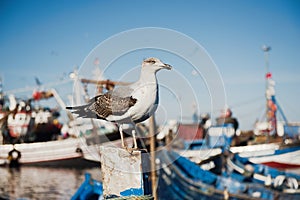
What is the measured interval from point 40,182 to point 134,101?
15871 mm

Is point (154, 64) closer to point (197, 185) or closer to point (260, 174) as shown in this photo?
point (197, 185)

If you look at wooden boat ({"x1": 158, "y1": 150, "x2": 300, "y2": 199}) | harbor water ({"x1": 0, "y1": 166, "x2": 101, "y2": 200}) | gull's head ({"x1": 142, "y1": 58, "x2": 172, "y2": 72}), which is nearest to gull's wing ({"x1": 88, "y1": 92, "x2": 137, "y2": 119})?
gull's head ({"x1": 142, "y1": 58, "x2": 172, "y2": 72})

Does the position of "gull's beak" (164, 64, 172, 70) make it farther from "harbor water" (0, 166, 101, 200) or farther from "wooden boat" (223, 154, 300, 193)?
"harbor water" (0, 166, 101, 200)

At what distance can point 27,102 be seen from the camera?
818 inches

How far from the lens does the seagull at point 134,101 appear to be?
200cm

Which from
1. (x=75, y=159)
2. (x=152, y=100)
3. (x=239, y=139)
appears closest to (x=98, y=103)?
(x=152, y=100)

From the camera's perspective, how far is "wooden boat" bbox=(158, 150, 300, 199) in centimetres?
1144

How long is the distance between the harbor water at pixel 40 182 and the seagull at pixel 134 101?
40.7 feet

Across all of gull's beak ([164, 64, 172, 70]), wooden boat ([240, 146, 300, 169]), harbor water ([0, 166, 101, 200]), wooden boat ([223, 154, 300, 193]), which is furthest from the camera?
wooden boat ([240, 146, 300, 169])

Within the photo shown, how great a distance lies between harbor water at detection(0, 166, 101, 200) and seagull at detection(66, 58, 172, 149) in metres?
12.4

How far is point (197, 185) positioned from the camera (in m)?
12.1

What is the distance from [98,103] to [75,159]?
15.9 m

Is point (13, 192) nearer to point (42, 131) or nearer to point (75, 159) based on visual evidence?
point (75, 159)

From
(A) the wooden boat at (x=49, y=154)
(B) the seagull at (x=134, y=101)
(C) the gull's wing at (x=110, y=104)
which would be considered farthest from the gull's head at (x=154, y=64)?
(A) the wooden boat at (x=49, y=154)
